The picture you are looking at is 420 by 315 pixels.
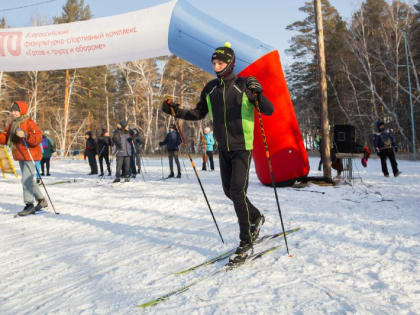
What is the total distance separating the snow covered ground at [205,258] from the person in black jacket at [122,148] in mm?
3642

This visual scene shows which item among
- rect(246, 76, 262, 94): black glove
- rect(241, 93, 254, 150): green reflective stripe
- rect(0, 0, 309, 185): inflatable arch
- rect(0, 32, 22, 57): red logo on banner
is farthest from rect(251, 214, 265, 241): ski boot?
rect(0, 32, 22, 57): red logo on banner

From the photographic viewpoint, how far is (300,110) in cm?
3834

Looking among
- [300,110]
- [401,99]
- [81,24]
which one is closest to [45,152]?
[81,24]

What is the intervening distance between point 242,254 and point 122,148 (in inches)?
281

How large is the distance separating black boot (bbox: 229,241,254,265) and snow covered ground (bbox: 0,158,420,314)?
7cm

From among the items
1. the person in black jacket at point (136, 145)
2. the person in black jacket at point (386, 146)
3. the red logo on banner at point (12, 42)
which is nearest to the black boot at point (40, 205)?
the person in black jacket at point (136, 145)

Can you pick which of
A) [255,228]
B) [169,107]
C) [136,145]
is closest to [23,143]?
[169,107]

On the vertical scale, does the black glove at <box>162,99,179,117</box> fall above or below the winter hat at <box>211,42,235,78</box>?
below

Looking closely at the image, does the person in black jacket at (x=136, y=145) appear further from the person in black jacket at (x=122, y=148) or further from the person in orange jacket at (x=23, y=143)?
the person in orange jacket at (x=23, y=143)

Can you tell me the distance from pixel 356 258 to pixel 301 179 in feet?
15.5

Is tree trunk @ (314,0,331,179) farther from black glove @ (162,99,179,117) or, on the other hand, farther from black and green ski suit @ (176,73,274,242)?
black glove @ (162,99,179,117)

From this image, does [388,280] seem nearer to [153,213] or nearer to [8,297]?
[8,297]

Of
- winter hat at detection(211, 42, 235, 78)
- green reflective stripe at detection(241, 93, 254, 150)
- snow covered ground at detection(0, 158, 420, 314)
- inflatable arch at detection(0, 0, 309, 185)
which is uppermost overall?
inflatable arch at detection(0, 0, 309, 185)

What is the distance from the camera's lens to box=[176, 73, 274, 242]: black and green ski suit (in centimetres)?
282
